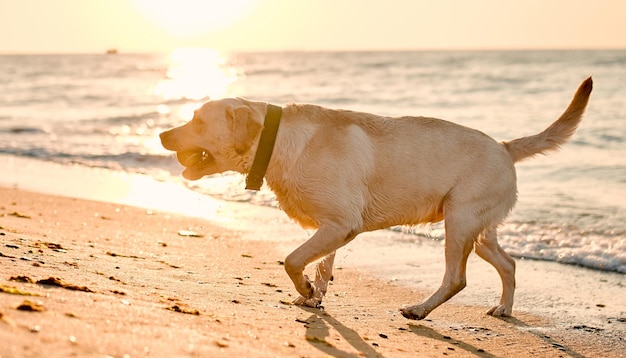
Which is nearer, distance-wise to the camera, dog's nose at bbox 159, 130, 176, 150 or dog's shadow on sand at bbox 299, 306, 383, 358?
dog's shadow on sand at bbox 299, 306, 383, 358

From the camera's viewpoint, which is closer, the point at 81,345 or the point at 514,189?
the point at 81,345

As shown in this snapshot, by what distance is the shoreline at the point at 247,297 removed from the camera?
3908 millimetres

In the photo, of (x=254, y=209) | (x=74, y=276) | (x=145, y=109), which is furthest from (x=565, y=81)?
(x=74, y=276)

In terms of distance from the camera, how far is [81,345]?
3.38 meters

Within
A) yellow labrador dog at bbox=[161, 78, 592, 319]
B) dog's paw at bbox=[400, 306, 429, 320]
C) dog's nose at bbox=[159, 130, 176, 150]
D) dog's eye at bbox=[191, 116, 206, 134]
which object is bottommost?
dog's paw at bbox=[400, 306, 429, 320]

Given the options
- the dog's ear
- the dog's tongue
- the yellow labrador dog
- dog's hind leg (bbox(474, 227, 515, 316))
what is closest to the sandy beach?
dog's hind leg (bbox(474, 227, 515, 316))

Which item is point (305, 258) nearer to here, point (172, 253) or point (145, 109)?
point (172, 253)

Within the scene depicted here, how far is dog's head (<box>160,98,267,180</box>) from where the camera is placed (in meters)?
5.76

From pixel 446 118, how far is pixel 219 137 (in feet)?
63.7

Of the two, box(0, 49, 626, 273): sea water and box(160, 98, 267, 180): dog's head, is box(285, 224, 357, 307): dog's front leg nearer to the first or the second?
box(160, 98, 267, 180): dog's head

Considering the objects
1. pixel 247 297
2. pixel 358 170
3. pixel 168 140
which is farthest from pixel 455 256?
pixel 168 140

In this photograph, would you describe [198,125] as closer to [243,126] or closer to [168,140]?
[168,140]

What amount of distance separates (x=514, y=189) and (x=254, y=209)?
17.3ft

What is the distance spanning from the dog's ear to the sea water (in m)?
2.75
